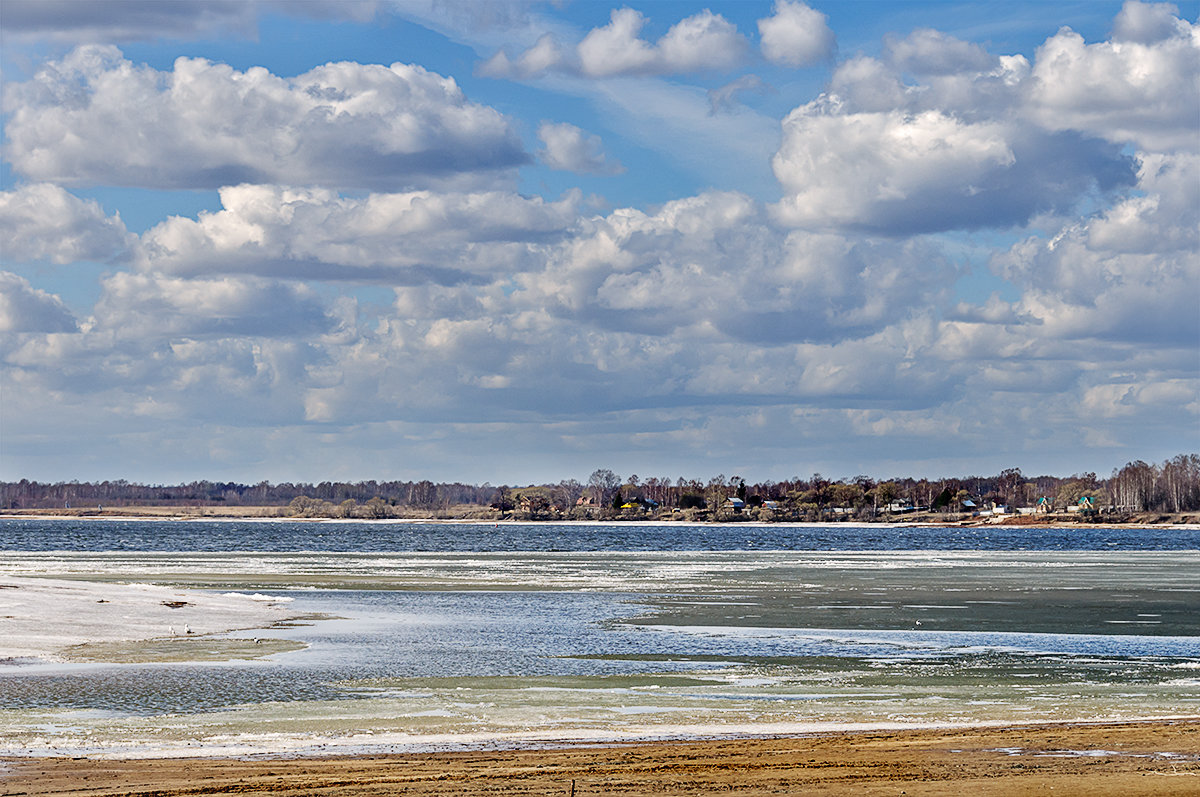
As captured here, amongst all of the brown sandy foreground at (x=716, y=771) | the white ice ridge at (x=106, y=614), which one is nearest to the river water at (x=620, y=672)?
the brown sandy foreground at (x=716, y=771)

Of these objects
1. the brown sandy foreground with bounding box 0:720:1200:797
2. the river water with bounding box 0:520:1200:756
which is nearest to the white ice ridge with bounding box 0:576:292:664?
the river water with bounding box 0:520:1200:756

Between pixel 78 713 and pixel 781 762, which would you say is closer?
pixel 781 762

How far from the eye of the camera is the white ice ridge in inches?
1439

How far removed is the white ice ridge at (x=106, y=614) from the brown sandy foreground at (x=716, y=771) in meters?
16.4

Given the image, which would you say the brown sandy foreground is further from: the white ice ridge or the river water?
the white ice ridge

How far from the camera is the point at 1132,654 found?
118 feet

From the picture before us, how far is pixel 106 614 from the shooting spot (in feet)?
141

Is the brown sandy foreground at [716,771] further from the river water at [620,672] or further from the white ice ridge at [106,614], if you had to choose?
the white ice ridge at [106,614]

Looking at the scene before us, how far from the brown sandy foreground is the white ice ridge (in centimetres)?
1640

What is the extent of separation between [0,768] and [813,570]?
241 ft

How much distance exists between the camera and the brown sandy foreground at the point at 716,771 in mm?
17156

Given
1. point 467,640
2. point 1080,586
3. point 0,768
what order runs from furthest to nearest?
point 1080,586, point 467,640, point 0,768

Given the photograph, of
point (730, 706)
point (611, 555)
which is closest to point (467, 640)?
point (730, 706)

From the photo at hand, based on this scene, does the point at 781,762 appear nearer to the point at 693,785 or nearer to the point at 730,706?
the point at 693,785
